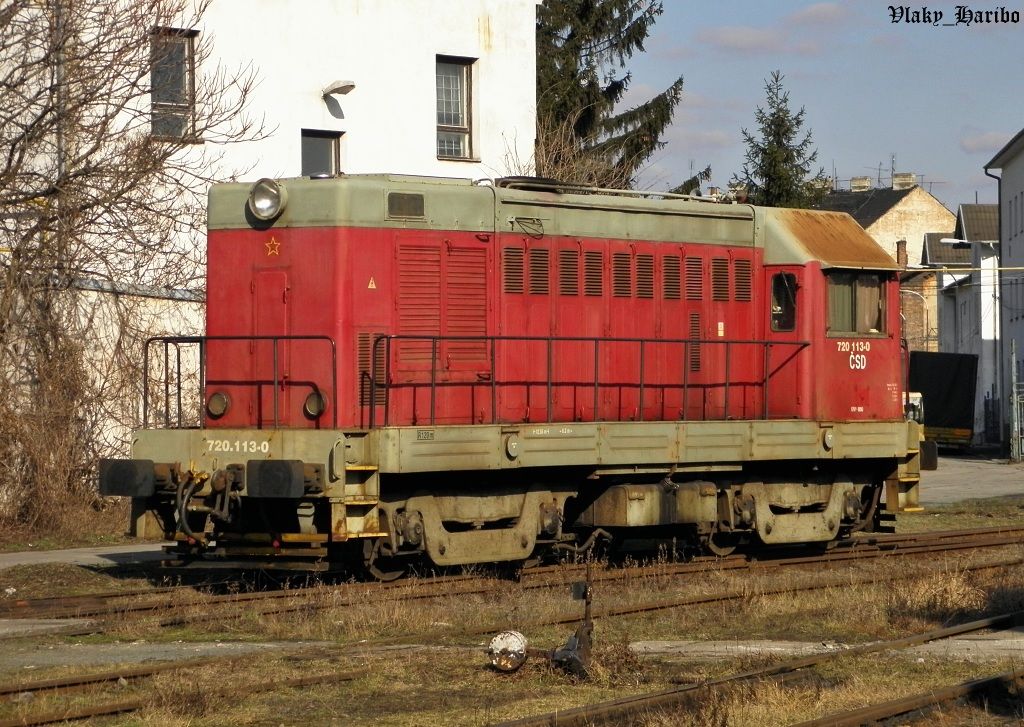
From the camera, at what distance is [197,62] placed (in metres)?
21.0

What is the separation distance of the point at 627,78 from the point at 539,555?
80.5ft

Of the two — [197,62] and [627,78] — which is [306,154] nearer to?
[197,62]

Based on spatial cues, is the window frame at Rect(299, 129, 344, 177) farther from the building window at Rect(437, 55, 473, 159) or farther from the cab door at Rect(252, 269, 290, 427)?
the cab door at Rect(252, 269, 290, 427)

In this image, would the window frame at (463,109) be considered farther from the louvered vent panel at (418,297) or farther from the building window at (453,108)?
the louvered vent panel at (418,297)

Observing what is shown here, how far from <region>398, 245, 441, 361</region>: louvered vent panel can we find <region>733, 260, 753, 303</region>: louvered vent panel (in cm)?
364

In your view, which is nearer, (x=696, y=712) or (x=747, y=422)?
(x=696, y=712)

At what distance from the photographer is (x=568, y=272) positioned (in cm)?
1320

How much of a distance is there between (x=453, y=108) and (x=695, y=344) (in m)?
11.9

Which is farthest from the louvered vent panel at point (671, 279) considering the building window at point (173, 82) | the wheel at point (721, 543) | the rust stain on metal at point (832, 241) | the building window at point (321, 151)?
the building window at point (321, 151)

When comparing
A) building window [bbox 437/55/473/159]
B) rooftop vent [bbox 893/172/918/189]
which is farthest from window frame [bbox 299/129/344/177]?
rooftop vent [bbox 893/172/918/189]

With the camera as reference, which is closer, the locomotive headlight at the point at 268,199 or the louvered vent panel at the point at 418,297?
the locomotive headlight at the point at 268,199

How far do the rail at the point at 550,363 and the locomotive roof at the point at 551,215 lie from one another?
1.03m

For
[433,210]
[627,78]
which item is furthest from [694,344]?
[627,78]

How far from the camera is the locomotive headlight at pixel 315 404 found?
11703mm
